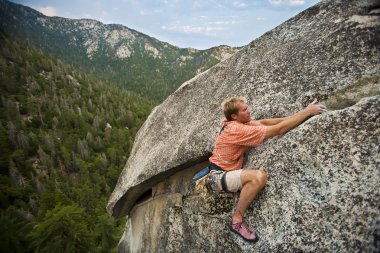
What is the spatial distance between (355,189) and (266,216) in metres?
1.56

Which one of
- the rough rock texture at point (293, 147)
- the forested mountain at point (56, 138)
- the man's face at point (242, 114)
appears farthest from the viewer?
the forested mountain at point (56, 138)

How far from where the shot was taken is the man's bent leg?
197 inches

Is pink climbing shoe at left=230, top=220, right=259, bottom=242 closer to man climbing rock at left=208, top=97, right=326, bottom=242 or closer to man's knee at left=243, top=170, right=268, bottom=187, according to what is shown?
man climbing rock at left=208, top=97, right=326, bottom=242

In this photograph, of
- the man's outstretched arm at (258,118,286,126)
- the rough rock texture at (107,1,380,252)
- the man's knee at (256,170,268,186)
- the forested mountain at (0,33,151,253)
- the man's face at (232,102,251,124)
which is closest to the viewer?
the rough rock texture at (107,1,380,252)

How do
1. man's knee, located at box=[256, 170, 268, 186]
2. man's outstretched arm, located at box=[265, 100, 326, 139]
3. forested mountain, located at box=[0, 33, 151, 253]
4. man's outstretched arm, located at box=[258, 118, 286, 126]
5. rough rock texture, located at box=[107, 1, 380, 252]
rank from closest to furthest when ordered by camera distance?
rough rock texture, located at box=[107, 1, 380, 252] → man's knee, located at box=[256, 170, 268, 186] → man's outstretched arm, located at box=[265, 100, 326, 139] → man's outstretched arm, located at box=[258, 118, 286, 126] → forested mountain, located at box=[0, 33, 151, 253]

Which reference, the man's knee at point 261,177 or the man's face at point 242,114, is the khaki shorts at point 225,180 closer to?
the man's knee at point 261,177

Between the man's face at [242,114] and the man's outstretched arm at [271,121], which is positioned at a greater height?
the man's face at [242,114]

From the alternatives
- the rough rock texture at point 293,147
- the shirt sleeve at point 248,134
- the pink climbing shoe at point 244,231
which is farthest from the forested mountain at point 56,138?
the shirt sleeve at point 248,134

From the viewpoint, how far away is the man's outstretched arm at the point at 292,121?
511 cm

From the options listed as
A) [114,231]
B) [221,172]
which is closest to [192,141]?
[221,172]

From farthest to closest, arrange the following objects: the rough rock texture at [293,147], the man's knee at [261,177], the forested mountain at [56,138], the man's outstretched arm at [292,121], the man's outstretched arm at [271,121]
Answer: the forested mountain at [56,138], the man's outstretched arm at [271,121], the man's outstretched arm at [292,121], the man's knee at [261,177], the rough rock texture at [293,147]

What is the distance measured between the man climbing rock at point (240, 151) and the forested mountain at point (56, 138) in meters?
34.3

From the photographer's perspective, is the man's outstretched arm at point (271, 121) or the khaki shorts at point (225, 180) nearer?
the khaki shorts at point (225, 180)

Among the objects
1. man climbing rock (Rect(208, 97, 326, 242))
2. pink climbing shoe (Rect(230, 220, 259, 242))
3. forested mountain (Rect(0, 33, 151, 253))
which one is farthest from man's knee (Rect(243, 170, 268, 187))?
forested mountain (Rect(0, 33, 151, 253))
